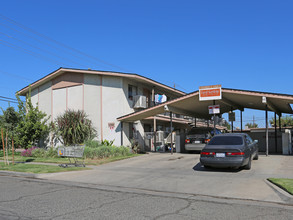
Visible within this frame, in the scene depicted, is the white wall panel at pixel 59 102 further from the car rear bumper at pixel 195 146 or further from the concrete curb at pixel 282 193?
the concrete curb at pixel 282 193

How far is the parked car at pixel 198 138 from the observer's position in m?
17.0

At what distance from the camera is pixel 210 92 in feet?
52.7

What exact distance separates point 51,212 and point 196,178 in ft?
18.2

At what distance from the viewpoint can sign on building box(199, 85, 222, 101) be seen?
15.8 meters

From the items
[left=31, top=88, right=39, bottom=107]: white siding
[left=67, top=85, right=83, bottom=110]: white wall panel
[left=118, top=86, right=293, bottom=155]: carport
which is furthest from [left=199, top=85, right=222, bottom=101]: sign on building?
[left=31, top=88, right=39, bottom=107]: white siding

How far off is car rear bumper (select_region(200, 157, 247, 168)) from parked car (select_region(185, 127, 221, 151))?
249 inches

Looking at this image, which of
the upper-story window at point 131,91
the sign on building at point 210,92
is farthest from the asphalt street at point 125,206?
the upper-story window at point 131,91

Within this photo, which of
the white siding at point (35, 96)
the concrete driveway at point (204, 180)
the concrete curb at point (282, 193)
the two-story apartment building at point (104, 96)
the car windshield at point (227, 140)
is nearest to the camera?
the concrete curb at point (282, 193)

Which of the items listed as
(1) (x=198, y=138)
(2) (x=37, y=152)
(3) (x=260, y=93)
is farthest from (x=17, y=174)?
(3) (x=260, y=93)

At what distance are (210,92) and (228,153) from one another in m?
6.47

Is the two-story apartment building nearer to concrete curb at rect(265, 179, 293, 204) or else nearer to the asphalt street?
the asphalt street

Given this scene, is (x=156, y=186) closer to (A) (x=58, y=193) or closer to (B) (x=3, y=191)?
(A) (x=58, y=193)

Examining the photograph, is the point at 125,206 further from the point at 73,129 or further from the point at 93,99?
the point at 93,99

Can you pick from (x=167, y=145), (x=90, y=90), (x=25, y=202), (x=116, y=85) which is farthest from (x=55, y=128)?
(x=25, y=202)
